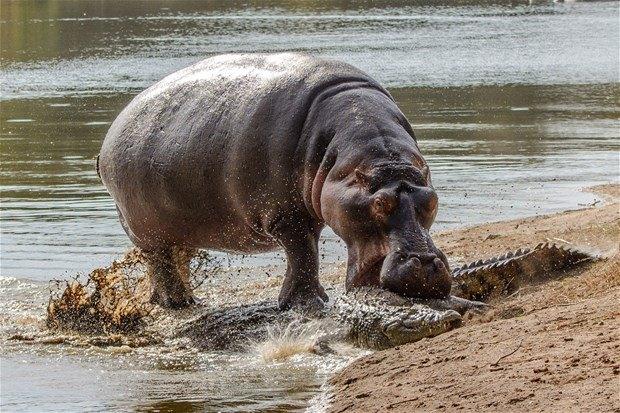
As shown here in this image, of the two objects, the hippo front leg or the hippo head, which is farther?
the hippo front leg

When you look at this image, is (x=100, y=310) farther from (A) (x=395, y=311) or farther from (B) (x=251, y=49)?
(B) (x=251, y=49)

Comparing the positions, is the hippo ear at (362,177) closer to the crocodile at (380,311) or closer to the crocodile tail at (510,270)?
the crocodile at (380,311)

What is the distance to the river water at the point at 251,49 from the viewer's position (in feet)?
23.6

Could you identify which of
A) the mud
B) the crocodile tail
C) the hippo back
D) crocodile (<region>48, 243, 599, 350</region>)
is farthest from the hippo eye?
the mud

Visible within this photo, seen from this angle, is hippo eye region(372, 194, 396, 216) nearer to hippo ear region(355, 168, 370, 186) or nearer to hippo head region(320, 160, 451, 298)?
hippo head region(320, 160, 451, 298)

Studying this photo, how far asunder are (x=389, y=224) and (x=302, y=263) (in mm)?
1168

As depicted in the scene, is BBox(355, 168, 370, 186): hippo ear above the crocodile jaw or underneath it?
above

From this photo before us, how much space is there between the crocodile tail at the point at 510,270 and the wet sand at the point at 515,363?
9.5 inches

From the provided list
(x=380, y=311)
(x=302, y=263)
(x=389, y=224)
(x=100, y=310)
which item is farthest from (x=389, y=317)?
(x=100, y=310)

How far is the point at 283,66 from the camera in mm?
8367

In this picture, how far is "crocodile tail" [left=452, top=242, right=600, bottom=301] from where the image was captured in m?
7.88

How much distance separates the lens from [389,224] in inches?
270

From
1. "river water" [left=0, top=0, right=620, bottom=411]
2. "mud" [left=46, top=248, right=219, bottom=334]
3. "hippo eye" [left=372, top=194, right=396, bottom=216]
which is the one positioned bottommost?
"river water" [left=0, top=0, right=620, bottom=411]

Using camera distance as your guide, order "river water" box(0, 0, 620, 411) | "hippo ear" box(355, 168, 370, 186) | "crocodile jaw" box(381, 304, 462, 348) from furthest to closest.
A: "river water" box(0, 0, 620, 411), "hippo ear" box(355, 168, 370, 186), "crocodile jaw" box(381, 304, 462, 348)
